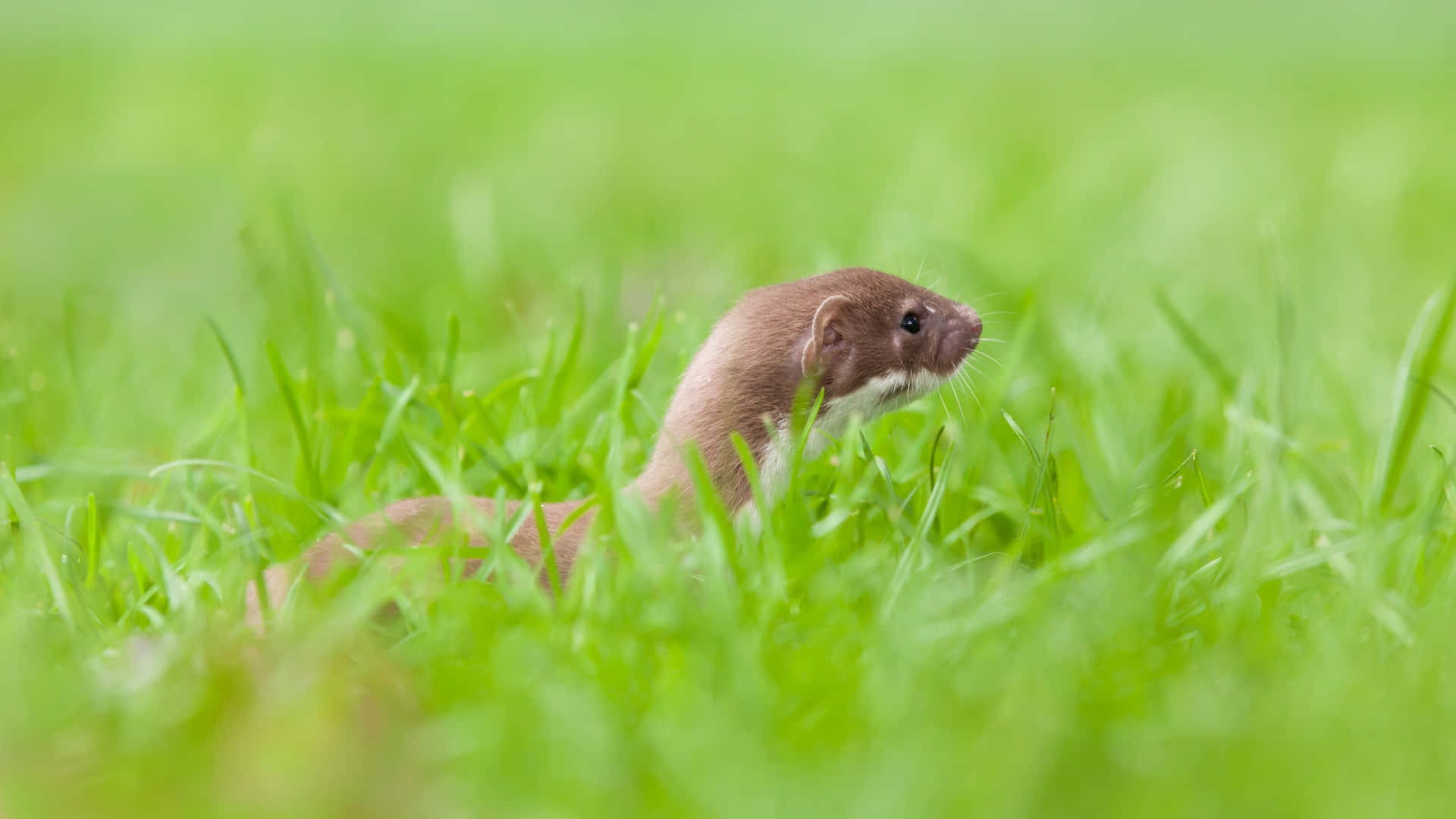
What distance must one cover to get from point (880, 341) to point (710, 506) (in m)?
1.03

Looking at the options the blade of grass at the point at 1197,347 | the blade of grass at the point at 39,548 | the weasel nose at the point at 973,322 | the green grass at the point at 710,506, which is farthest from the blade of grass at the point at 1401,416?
the blade of grass at the point at 39,548

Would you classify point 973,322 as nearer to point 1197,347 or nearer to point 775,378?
point 775,378

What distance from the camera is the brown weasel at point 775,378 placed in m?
3.65

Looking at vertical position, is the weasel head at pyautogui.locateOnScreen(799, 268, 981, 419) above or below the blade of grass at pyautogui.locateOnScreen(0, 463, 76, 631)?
A: above

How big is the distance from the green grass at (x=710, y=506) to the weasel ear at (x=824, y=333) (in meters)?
0.23

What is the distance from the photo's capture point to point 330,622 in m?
2.99

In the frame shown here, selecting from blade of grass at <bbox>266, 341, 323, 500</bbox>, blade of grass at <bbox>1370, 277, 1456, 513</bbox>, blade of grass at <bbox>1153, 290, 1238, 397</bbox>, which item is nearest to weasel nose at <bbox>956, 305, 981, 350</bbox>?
blade of grass at <bbox>1153, 290, 1238, 397</bbox>

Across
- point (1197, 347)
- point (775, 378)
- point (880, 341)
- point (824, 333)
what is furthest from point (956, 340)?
point (1197, 347)

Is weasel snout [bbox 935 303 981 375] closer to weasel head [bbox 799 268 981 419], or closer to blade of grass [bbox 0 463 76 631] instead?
weasel head [bbox 799 268 981 419]

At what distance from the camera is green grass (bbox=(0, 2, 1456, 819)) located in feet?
8.51

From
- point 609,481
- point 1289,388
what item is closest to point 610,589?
point 609,481

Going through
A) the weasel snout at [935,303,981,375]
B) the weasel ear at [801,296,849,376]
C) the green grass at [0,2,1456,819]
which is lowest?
the green grass at [0,2,1456,819]

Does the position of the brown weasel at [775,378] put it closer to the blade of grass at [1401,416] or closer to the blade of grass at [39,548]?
the blade of grass at [39,548]

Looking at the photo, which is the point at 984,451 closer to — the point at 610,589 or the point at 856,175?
the point at 610,589
